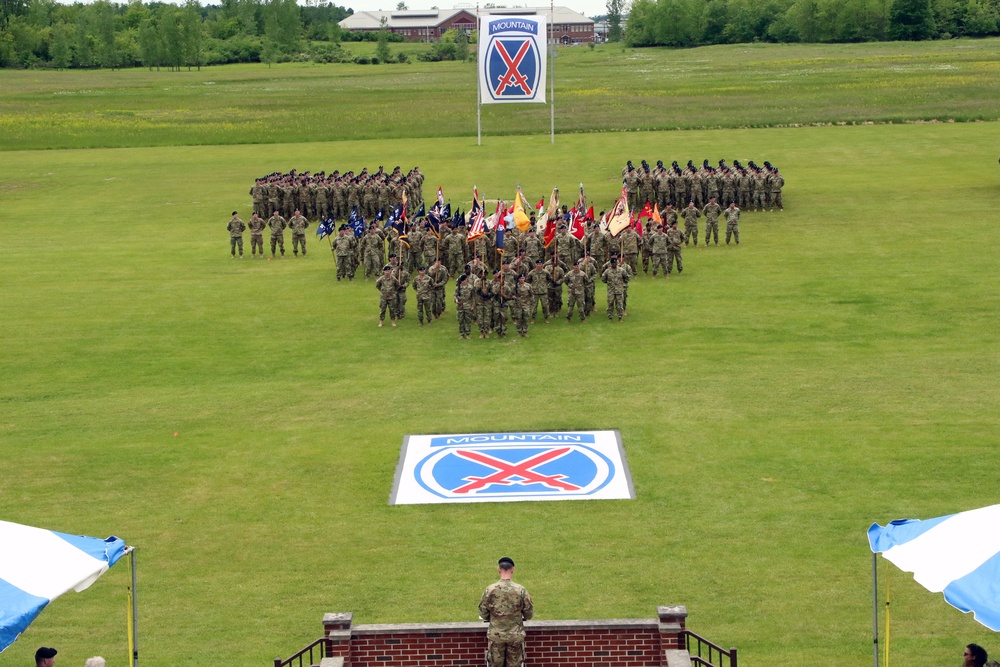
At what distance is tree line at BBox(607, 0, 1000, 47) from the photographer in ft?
438

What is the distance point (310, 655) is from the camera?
45.8ft

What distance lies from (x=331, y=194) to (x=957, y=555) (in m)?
33.8

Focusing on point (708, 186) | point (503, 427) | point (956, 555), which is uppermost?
point (956, 555)

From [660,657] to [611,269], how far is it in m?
16.6

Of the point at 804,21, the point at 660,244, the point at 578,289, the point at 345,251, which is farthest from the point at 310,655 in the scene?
the point at 804,21

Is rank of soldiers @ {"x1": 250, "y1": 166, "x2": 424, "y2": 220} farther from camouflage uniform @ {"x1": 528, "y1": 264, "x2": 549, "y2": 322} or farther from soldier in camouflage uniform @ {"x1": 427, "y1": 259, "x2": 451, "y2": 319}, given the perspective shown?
camouflage uniform @ {"x1": 528, "y1": 264, "x2": 549, "y2": 322}

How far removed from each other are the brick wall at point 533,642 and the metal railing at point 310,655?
10 centimetres

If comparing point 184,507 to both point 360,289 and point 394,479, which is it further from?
point 360,289

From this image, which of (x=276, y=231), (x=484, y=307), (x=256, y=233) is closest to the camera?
(x=484, y=307)

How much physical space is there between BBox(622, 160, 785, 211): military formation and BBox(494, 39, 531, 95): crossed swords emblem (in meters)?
10.4

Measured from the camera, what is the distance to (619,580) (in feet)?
53.8

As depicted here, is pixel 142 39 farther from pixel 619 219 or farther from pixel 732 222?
pixel 619 219

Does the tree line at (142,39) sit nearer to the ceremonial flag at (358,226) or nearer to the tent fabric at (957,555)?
the ceremonial flag at (358,226)

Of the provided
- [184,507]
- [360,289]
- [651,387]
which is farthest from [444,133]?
[184,507]
